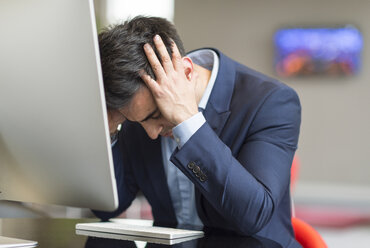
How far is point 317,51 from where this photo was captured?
5.95 m

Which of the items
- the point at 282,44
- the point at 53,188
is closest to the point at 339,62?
the point at 282,44

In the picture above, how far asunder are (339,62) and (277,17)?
0.86m

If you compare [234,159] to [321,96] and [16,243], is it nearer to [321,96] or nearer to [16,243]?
[16,243]

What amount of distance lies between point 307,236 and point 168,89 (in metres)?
0.49

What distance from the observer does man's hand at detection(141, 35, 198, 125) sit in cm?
112

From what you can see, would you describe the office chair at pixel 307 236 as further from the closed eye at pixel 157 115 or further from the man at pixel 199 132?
the closed eye at pixel 157 115

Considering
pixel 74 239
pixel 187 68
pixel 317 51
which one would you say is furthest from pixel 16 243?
pixel 317 51

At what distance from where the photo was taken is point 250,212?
42.3 inches

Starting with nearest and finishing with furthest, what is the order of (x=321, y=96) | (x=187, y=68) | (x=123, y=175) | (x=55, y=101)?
(x=55, y=101), (x=187, y=68), (x=123, y=175), (x=321, y=96)

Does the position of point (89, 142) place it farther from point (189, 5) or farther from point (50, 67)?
point (189, 5)

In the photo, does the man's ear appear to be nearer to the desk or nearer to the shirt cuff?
the shirt cuff

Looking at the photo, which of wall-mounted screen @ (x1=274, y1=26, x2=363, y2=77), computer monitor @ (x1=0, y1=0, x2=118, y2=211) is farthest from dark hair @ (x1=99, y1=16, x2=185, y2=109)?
wall-mounted screen @ (x1=274, y1=26, x2=363, y2=77)

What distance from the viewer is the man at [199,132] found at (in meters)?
1.09

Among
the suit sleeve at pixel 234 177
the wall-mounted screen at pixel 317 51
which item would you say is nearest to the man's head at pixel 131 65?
the suit sleeve at pixel 234 177
